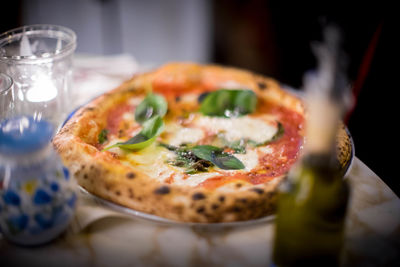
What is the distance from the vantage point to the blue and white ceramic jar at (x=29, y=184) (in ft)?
2.35

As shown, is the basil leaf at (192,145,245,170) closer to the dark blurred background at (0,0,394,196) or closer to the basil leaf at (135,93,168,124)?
the basil leaf at (135,93,168,124)

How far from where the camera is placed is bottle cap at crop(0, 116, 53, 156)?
0.70 metres

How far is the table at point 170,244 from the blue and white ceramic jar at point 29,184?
2.1 inches

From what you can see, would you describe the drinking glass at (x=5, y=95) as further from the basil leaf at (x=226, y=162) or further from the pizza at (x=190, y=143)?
the basil leaf at (x=226, y=162)

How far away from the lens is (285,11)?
2672 mm

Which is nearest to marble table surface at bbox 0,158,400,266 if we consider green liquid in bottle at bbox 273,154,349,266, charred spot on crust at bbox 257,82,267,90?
green liquid in bottle at bbox 273,154,349,266

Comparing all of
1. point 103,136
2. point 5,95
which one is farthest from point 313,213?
point 5,95

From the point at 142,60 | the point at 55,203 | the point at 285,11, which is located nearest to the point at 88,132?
the point at 55,203

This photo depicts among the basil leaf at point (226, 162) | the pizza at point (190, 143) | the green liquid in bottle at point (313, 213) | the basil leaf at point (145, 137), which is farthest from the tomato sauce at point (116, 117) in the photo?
the green liquid in bottle at point (313, 213)

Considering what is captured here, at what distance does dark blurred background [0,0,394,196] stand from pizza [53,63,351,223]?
20.2 inches

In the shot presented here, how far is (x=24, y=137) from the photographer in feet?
2.35

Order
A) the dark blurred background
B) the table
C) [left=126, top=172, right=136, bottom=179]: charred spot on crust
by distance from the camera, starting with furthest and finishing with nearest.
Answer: the dark blurred background
[left=126, top=172, right=136, bottom=179]: charred spot on crust
the table

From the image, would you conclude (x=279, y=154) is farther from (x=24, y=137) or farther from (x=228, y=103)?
(x=24, y=137)

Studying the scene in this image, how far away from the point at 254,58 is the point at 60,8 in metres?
1.60
